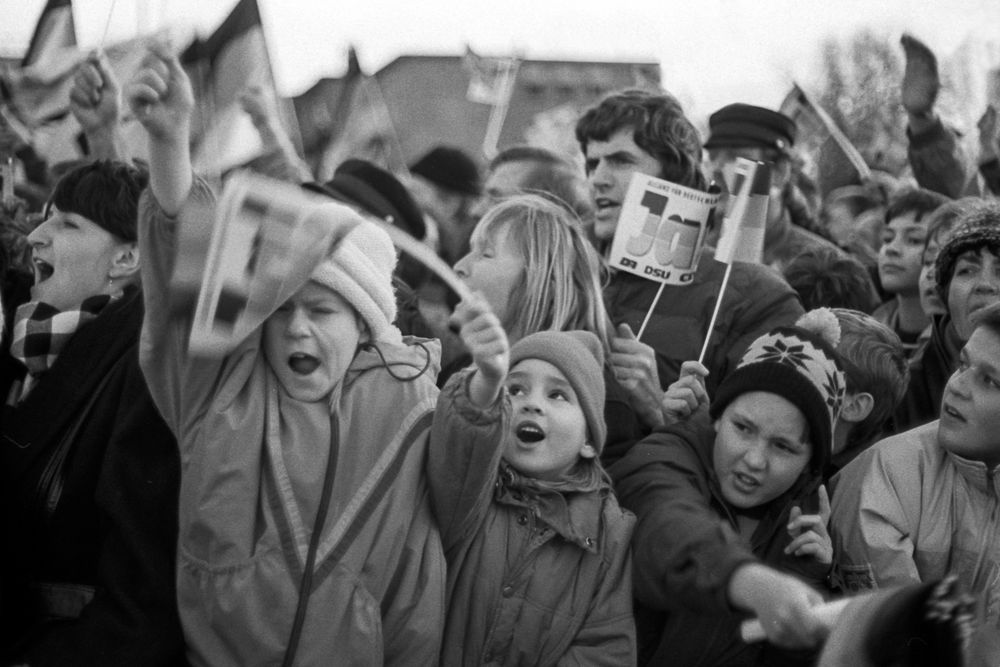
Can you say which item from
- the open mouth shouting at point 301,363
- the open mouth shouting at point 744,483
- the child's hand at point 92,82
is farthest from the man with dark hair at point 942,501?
the child's hand at point 92,82

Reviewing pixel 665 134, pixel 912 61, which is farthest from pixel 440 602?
pixel 912 61

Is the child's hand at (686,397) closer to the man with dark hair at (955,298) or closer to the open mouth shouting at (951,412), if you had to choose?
the open mouth shouting at (951,412)

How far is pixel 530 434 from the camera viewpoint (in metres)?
3.40

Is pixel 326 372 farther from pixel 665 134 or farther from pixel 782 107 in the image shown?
pixel 782 107

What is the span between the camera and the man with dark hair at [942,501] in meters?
3.54

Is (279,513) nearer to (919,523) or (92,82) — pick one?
(92,82)

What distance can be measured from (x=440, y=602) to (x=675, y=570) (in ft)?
1.76

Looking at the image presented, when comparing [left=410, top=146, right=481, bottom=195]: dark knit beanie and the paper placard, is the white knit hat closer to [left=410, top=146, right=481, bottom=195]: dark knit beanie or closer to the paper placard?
the paper placard

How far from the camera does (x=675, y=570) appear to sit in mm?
3113

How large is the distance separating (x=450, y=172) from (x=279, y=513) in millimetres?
4155

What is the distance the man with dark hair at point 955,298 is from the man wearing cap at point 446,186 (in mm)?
2781

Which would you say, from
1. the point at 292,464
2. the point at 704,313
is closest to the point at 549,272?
the point at 704,313

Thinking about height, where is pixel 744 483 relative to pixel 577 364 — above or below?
below

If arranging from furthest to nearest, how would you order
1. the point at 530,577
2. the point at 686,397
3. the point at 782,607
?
1. the point at 686,397
2. the point at 530,577
3. the point at 782,607
